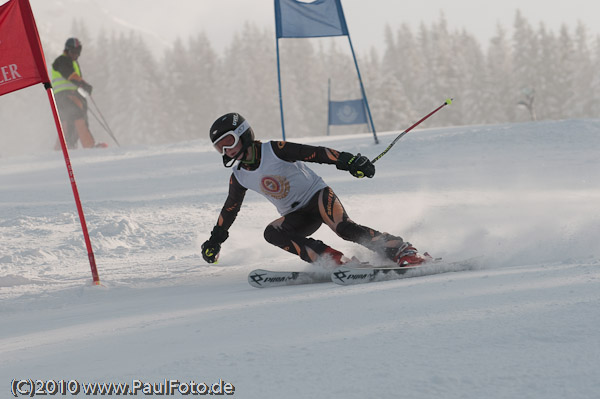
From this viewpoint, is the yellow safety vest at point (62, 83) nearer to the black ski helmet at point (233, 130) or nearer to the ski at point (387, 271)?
the black ski helmet at point (233, 130)

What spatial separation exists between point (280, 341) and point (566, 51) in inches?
2358

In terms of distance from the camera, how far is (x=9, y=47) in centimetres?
514

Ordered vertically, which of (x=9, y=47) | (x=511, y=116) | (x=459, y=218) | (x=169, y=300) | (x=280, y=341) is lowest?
(x=511, y=116)

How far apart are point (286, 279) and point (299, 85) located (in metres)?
60.1

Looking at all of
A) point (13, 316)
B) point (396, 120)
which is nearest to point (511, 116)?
point (396, 120)

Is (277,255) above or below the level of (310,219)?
below

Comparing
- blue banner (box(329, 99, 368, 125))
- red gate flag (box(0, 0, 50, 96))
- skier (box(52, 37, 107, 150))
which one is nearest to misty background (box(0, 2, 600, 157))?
blue banner (box(329, 99, 368, 125))

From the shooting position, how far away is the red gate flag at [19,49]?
5133mm

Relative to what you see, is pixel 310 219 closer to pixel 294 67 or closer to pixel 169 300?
pixel 169 300

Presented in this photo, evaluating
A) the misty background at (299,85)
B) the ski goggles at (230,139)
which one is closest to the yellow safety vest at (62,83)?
the ski goggles at (230,139)

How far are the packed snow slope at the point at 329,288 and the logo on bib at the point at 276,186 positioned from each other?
29.9 inches

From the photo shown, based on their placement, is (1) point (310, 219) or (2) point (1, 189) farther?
(2) point (1, 189)

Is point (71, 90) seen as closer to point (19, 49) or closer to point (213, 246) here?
point (19, 49)

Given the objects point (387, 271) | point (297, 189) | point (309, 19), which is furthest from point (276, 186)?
point (309, 19)
